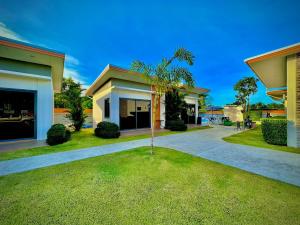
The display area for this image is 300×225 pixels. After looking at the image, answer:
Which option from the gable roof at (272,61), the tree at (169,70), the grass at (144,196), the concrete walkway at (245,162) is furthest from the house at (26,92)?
the gable roof at (272,61)

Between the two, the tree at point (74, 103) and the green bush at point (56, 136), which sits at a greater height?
the tree at point (74, 103)

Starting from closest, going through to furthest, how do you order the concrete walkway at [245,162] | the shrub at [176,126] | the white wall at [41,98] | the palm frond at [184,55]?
the concrete walkway at [245,162]
the palm frond at [184,55]
the white wall at [41,98]
the shrub at [176,126]

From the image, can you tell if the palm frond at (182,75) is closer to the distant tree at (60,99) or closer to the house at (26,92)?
the house at (26,92)

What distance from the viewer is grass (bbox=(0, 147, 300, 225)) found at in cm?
209

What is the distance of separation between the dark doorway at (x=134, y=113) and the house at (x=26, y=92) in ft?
15.9

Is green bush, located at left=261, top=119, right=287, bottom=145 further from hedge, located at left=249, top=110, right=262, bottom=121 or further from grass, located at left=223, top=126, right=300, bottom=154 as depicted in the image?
hedge, located at left=249, top=110, right=262, bottom=121

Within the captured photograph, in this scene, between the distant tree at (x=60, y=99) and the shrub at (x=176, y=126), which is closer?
the distant tree at (x=60, y=99)

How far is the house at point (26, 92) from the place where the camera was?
21.7 feet

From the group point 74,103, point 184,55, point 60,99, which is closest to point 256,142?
point 184,55

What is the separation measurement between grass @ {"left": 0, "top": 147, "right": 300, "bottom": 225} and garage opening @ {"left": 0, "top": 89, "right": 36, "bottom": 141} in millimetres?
5817

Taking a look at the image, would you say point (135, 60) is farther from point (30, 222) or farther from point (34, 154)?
point (34, 154)

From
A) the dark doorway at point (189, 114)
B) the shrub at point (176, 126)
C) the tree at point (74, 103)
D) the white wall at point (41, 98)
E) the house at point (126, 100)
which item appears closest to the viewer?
the white wall at point (41, 98)

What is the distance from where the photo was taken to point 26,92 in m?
7.45

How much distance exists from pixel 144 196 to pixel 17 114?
32.2ft
